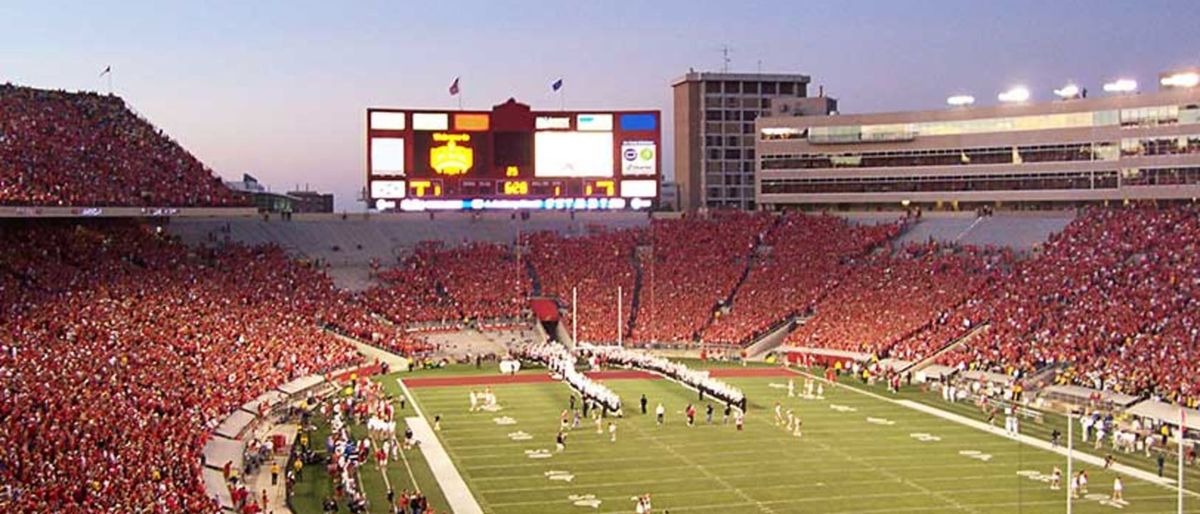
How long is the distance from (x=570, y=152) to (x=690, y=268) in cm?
843

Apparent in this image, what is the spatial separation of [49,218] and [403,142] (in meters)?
16.0

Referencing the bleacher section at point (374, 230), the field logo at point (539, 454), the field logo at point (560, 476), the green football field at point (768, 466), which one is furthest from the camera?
the bleacher section at point (374, 230)

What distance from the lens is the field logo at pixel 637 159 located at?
2317 inches

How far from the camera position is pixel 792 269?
201 ft

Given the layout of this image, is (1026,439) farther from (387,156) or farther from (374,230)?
(374,230)

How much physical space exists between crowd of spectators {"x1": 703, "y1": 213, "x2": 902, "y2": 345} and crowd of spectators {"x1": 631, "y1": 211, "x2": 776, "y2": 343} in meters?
0.70

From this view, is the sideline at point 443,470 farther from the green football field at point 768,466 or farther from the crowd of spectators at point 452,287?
the crowd of spectators at point 452,287

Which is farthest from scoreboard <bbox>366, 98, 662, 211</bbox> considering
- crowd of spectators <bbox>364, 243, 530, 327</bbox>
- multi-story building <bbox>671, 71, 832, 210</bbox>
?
multi-story building <bbox>671, 71, 832, 210</bbox>

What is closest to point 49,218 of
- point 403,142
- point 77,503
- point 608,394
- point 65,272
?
point 65,272

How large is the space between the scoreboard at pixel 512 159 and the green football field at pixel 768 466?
59.3ft

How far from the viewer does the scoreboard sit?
56.6m

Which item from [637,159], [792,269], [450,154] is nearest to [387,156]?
[450,154]

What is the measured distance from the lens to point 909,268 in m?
57.7

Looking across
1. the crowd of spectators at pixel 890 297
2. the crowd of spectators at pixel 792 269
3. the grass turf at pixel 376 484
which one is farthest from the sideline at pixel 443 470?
the crowd of spectators at pixel 792 269
